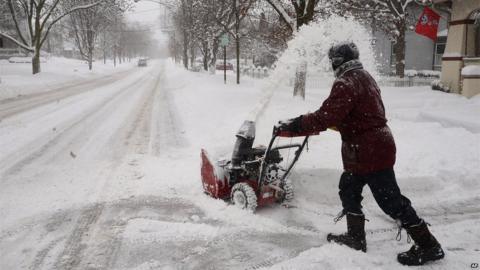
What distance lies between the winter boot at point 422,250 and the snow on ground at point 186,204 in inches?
4.1

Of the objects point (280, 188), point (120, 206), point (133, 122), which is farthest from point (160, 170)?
point (133, 122)

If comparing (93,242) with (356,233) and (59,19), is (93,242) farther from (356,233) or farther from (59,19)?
(59,19)

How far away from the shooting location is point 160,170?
6375 mm

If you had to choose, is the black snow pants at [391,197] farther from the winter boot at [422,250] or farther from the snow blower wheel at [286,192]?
the snow blower wheel at [286,192]

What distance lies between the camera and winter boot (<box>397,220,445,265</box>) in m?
3.44

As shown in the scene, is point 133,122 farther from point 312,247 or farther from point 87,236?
point 312,247

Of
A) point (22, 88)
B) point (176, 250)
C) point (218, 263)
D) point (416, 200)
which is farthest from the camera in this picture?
point (22, 88)

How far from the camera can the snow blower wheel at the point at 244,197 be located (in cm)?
453

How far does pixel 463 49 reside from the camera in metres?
14.5

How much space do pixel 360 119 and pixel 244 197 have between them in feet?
5.73

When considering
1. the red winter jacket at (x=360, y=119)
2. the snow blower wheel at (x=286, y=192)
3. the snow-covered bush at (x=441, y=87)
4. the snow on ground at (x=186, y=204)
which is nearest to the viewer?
the red winter jacket at (x=360, y=119)

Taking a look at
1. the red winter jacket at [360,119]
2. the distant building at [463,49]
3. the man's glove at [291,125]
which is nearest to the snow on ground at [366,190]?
the red winter jacket at [360,119]

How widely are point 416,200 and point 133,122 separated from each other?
7.87 m

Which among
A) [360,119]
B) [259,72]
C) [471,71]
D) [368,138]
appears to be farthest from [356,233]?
[259,72]
